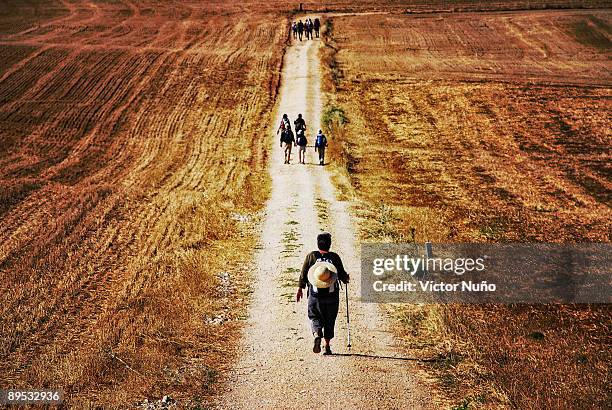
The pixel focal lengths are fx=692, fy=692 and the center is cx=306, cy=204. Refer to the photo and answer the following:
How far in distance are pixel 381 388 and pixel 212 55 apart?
4446 centimetres

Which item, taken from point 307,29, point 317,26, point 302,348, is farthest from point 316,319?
point 317,26

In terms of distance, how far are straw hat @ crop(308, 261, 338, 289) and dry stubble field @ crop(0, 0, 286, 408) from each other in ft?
8.27

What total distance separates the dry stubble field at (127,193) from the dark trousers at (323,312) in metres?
1.99

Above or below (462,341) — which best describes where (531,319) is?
below

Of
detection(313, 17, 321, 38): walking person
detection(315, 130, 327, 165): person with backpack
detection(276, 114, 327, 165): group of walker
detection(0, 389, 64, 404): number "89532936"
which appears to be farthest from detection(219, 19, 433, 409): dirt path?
detection(313, 17, 321, 38): walking person

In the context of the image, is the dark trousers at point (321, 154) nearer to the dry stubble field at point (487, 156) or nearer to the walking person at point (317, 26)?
the dry stubble field at point (487, 156)

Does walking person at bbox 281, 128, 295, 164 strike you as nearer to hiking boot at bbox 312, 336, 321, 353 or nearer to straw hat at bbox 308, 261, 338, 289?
hiking boot at bbox 312, 336, 321, 353

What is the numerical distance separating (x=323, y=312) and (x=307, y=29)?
47.9 meters

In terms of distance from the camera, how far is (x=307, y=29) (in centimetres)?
5638

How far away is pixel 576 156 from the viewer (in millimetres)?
31844

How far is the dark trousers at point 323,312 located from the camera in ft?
36.5

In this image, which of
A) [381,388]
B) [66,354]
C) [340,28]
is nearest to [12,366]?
[66,354]

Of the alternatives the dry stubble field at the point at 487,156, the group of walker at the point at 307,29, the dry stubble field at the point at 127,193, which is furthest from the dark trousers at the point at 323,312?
the group of walker at the point at 307,29

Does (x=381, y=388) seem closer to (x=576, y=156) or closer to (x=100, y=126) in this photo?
(x=576, y=156)
